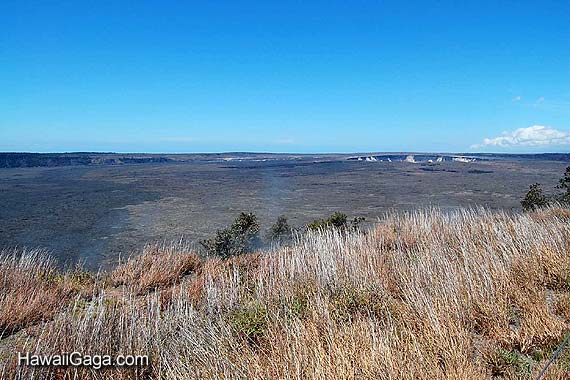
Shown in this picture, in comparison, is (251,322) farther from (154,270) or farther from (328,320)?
(154,270)

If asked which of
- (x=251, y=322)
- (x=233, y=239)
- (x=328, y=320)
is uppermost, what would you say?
(x=328, y=320)

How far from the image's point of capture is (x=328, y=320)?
3094 millimetres

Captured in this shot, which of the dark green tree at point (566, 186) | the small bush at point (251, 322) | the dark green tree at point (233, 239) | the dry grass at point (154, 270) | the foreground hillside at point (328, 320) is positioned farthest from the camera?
the dark green tree at point (566, 186)

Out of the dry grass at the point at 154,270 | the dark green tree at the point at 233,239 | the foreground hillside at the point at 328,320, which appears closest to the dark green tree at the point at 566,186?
the foreground hillside at the point at 328,320

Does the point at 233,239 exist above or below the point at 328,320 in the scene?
below

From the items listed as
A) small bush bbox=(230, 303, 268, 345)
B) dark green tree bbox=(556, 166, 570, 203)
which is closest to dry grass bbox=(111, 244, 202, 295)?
small bush bbox=(230, 303, 268, 345)

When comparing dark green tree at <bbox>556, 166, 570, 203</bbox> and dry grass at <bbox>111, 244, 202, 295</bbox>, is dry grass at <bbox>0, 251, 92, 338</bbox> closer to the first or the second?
dry grass at <bbox>111, 244, 202, 295</bbox>

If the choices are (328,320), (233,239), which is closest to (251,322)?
(328,320)

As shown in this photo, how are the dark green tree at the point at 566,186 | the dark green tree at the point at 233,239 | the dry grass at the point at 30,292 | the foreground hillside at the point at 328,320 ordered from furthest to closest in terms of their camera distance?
1. the dark green tree at the point at 566,186
2. the dark green tree at the point at 233,239
3. the dry grass at the point at 30,292
4. the foreground hillside at the point at 328,320

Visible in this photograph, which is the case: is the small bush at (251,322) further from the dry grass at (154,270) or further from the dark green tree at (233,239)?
the dark green tree at (233,239)

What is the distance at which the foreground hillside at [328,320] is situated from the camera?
260 centimetres

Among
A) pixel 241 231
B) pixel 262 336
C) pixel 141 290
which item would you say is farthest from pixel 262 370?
pixel 241 231

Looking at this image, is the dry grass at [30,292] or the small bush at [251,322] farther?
the dry grass at [30,292]

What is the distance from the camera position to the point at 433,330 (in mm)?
2959
